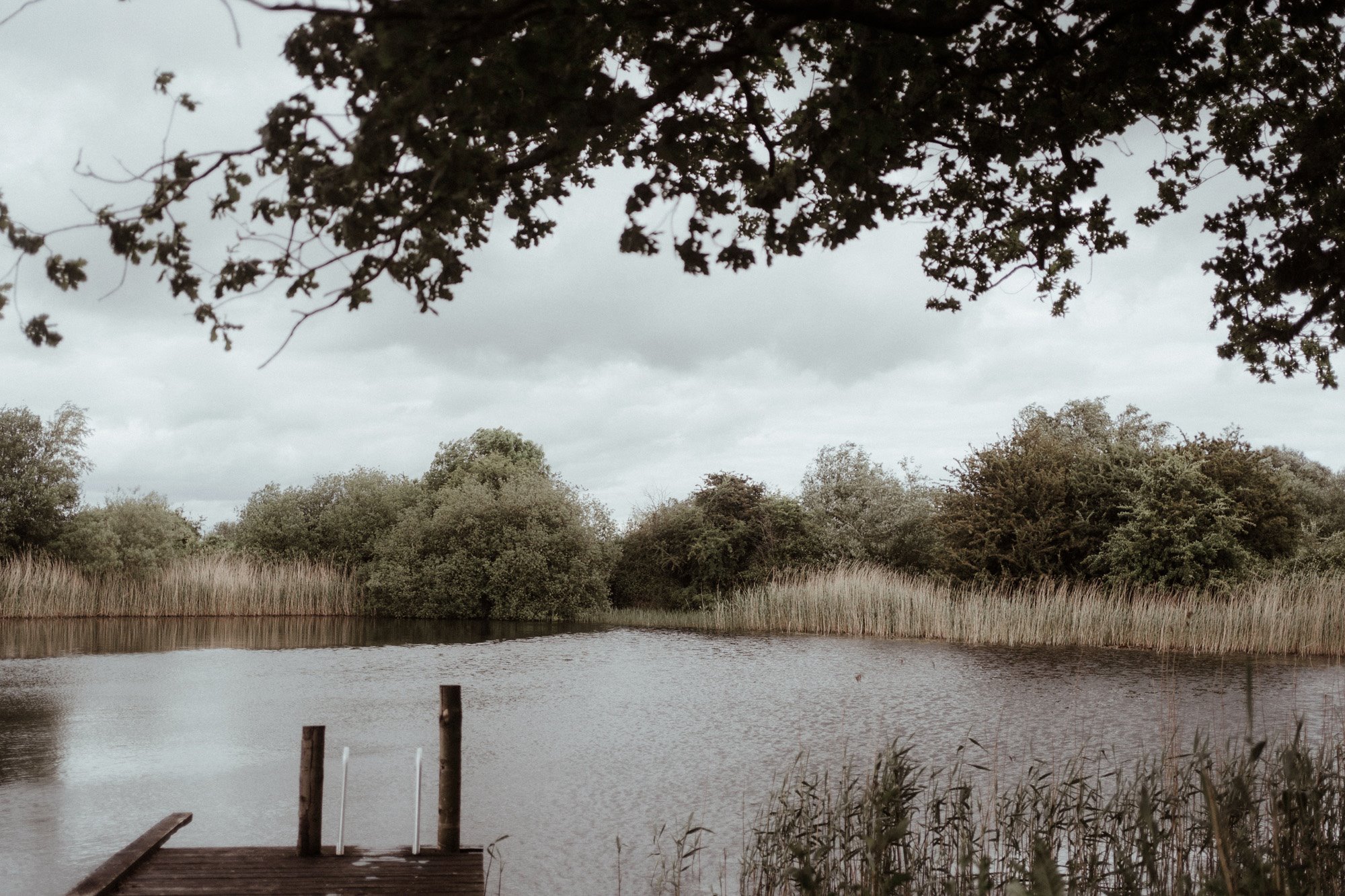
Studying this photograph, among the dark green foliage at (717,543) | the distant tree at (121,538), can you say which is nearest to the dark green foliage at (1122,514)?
the dark green foliage at (717,543)

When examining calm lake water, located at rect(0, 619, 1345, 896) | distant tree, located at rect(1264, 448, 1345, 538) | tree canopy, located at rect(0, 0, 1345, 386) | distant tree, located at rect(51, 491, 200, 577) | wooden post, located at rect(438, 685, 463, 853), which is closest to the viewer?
tree canopy, located at rect(0, 0, 1345, 386)

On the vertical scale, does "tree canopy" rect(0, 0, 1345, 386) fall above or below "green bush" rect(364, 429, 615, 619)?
above

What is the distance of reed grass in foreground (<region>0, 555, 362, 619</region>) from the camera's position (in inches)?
1029

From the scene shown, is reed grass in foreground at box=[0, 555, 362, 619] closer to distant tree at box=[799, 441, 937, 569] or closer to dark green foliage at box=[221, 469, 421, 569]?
dark green foliage at box=[221, 469, 421, 569]

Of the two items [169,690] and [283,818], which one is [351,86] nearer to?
[283,818]

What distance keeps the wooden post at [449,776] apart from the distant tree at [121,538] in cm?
2585

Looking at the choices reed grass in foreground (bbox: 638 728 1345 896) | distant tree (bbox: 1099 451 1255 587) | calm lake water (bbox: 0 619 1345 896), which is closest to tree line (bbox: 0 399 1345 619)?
distant tree (bbox: 1099 451 1255 587)

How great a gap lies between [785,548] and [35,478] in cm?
2227

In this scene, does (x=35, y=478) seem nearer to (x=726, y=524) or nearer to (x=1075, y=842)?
(x=726, y=524)

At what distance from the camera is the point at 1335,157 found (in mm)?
6414

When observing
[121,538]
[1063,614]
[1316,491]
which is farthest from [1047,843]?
[1316,491]

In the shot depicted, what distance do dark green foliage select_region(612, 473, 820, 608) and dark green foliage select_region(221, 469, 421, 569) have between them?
28.0ft

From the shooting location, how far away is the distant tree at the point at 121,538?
94.3 ft

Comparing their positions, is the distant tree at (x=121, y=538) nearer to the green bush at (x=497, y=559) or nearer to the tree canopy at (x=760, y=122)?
the green bush at (x=497, y=559)
